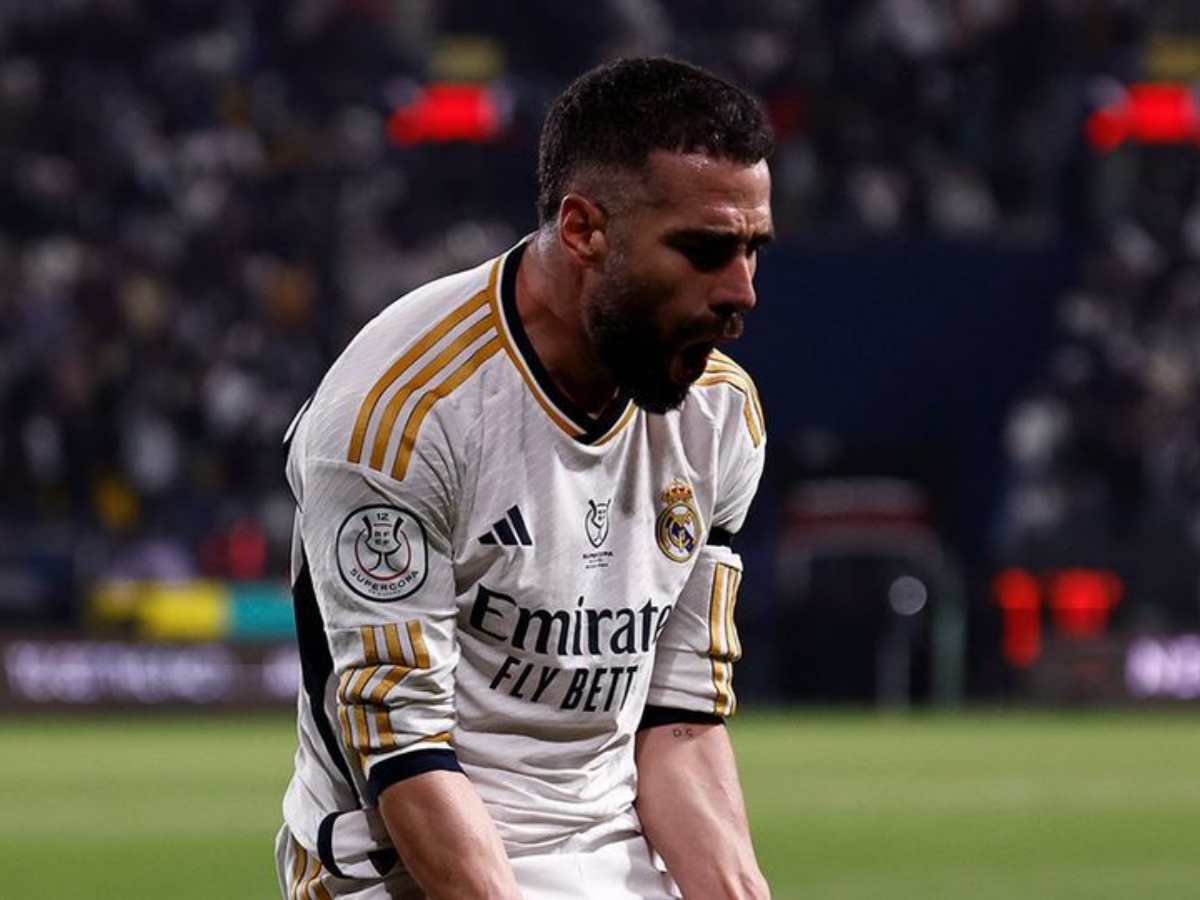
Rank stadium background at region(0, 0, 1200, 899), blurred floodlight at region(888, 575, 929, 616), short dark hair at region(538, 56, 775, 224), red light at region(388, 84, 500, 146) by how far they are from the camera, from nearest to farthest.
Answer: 1. short dark hair at region(538, 56, 775, 224)
2. stadium background at region(0, 0, 1200, 899)
3. blurred floodlight at region(888, 575, 929, 616)
4. red light at region(388, 84, 500, 146)

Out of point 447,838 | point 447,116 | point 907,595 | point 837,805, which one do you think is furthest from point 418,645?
point 447,116

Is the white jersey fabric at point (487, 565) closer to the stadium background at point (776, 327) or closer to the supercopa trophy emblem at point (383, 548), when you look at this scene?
the supercopa trophy emblem at point (383, 548)

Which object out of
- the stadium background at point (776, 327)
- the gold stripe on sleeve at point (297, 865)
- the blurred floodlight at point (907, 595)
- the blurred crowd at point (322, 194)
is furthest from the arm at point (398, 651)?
the blurred floodlight at point (907, 595)

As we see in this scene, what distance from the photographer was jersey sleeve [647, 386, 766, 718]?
12.9 ft

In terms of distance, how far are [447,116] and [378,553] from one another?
18.3m

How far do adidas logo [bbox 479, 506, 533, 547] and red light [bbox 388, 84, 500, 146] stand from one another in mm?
17910

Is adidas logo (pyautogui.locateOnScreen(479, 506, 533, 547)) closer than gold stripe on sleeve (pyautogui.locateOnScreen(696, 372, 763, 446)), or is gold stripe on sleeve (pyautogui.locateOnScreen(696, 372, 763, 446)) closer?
adidas logo (pyautogui.locateOnScreen(479, 506, 533, 547))

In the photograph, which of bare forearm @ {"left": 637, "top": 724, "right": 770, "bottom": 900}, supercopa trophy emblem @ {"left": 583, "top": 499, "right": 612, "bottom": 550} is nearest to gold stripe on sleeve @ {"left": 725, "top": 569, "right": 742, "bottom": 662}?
bare forearm @ {"left": 637, "top": 724, "right": 770, "bottom": 900}

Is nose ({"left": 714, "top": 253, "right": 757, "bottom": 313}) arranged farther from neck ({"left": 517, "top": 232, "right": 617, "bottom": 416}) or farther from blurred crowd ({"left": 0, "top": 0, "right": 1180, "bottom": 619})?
blurred crowd ({"left": 0, "top": 0, "right": 1180, "bottom": 619})

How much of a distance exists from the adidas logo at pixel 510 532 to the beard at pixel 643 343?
230mm

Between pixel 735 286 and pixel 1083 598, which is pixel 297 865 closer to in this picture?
pixel 735 286

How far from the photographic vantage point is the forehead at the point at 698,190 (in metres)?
3.40

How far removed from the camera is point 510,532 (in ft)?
11.8

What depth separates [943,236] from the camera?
67.4 ft
